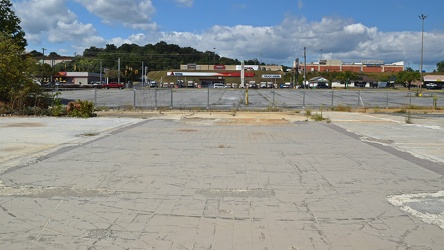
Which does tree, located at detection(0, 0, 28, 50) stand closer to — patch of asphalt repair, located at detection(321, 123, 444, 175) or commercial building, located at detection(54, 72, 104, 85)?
patch of asphalt repair, located at detection(321, 123, 444, 175)

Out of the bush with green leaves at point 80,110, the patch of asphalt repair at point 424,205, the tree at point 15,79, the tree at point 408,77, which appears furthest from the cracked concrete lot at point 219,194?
the tree at point 408,77

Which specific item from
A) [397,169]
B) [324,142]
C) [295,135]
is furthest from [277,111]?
[397,169]

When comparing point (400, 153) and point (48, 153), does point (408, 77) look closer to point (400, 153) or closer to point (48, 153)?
point (400, 153)

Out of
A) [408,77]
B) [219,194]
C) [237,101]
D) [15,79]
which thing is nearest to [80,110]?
[15,79]

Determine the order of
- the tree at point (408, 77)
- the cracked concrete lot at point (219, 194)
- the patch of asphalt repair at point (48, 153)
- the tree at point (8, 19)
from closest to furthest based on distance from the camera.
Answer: the cracked concrete lot at point (219, 194) → the patch of asphalt repair at point (48, 153) → the tree at point (8, 19) → the tree at point (408, 77)

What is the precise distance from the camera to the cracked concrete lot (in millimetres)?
5740

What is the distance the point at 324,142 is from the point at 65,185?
9399 millimetres

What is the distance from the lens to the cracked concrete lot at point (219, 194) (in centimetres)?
574

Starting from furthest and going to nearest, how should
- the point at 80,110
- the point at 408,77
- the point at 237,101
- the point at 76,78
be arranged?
the point at 76,78
the point at 408,77
the point at 237,101
the point at 80,110

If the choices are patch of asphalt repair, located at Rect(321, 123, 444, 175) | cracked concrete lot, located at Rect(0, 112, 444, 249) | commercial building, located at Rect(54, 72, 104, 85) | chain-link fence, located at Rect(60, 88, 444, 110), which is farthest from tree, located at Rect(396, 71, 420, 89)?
cracked concrete lot, located at Rect(0, 112, 444, 249)

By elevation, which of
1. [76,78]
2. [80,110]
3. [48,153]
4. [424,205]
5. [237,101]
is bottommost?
[424,205]

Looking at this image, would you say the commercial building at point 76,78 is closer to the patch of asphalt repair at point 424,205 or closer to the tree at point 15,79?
the tree at point 15,79

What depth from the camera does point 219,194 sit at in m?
7.89

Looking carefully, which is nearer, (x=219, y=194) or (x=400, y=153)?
(x=219, y=194)
